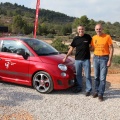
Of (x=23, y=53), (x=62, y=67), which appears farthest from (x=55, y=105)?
(x=23, y=53)

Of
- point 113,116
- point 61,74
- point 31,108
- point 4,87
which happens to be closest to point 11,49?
point 4,87

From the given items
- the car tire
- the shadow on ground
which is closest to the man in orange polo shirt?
the car tire

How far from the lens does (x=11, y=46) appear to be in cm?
834

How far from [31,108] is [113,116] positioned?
185 centimetres

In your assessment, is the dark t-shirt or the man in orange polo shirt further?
the dark t-shirt

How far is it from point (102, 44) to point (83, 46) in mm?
609

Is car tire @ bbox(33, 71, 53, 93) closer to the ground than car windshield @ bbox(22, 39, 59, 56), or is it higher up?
closer to the ground

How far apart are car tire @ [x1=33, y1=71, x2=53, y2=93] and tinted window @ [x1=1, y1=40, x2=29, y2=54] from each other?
952mm

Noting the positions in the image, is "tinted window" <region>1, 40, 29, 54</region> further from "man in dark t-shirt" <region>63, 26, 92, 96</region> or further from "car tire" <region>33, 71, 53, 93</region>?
"man in dark t-shirt" <region>63, 26, 92, 96</region>

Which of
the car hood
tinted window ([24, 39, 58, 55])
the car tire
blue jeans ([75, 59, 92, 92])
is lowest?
the car tire

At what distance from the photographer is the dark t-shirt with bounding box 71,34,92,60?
7.30 meters

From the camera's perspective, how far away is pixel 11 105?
637 cm

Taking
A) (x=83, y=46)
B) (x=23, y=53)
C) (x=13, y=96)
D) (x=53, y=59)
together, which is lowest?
(x=13, y=96)

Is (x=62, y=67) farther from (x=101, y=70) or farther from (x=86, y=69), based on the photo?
(x=101, y=70)
